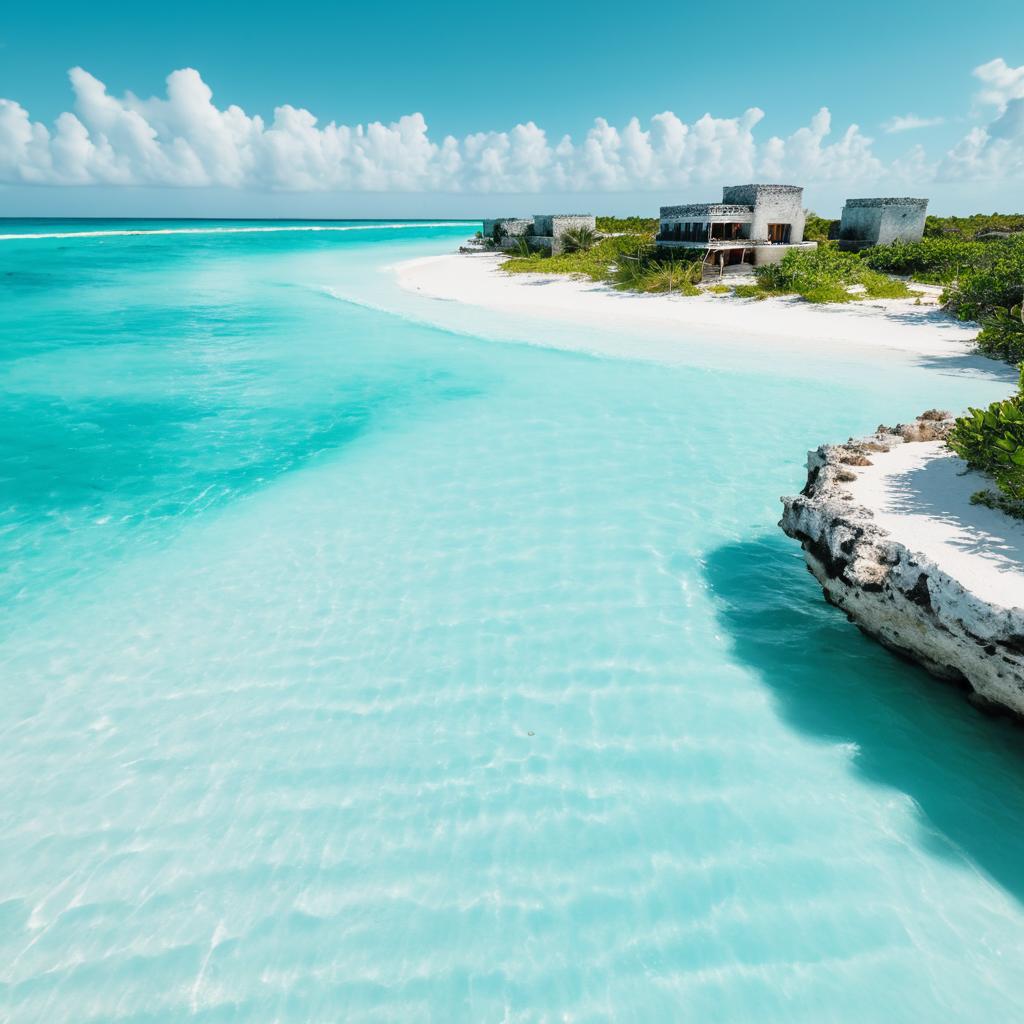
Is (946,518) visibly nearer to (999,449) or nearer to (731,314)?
(999,449)

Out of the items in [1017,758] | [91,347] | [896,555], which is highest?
[896,555]

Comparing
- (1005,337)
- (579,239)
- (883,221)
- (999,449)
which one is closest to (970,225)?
(883,221)

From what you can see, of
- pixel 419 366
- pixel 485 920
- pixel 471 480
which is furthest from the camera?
pixel 419 366

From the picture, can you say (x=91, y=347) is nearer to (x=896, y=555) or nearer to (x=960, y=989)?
(x=896, y=555)

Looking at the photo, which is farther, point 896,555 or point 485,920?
point 896,555

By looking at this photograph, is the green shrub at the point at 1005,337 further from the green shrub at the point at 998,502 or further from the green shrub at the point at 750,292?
the green shrub at the point at 998,502

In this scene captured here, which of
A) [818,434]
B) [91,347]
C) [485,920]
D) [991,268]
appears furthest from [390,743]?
[991,268]

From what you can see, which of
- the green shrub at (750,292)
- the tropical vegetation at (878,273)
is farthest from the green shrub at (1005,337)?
the green shrub at (750,292)
